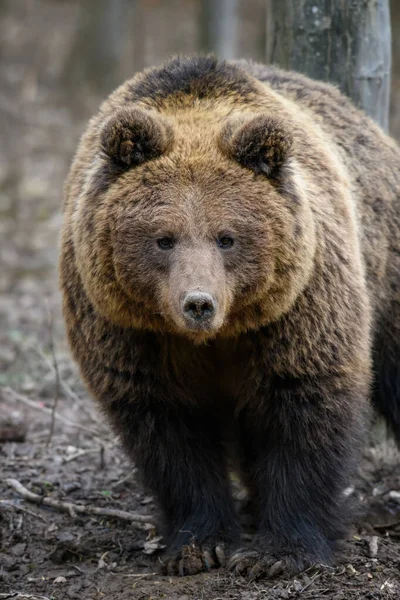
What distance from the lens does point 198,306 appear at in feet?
15.9

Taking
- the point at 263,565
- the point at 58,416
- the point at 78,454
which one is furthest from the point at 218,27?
the point at 263,565

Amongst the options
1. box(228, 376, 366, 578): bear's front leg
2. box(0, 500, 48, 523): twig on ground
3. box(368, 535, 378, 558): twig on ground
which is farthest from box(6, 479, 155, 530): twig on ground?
box(368, 535, 378, 558): twig on ground

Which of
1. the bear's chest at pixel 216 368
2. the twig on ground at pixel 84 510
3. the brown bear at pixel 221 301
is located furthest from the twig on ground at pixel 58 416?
the bear's chest at pixel 216 368

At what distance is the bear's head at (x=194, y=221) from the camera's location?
5.24m

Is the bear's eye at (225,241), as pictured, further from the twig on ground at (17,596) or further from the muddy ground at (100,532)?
the twig on ground at (17,596)

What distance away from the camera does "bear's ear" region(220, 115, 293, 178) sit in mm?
5297

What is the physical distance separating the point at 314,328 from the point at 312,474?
3.19 feet

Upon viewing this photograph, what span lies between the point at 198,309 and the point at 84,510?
260 centimetres

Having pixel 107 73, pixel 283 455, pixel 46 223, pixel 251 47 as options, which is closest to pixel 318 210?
pixel 283 455

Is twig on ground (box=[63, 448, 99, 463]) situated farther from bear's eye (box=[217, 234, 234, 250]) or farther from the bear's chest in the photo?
bear's eye (box=[217, 234, 234, 250])

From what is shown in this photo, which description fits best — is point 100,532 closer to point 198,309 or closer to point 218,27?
point 198,309

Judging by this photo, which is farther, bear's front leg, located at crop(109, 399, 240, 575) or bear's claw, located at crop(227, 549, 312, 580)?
bear's front leg, located at crop(109, 399, 240, 575)

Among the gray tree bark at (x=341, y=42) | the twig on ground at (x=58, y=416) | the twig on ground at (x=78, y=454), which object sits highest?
the gray tree bark at (x=341, y=42)

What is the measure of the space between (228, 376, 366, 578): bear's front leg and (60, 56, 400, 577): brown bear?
1 cm
